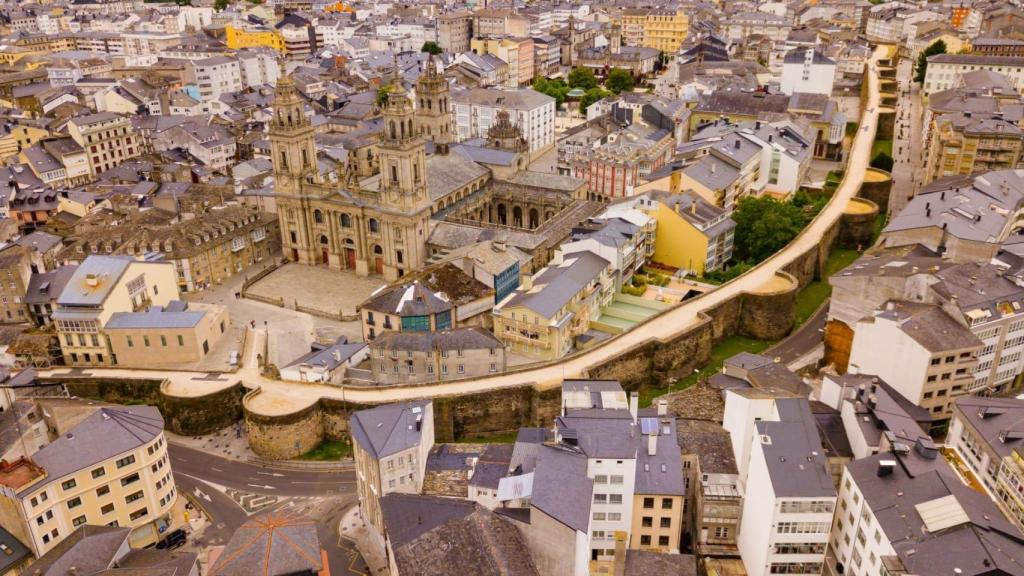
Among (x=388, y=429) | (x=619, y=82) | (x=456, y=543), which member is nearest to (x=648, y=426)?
(x=456, y=543)

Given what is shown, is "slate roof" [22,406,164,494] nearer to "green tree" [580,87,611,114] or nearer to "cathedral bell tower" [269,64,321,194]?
"cathedral bell tower" [269,64,321,194]

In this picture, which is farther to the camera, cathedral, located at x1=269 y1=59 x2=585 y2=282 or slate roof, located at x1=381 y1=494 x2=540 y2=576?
cathedral, located at x1=269 y1=59 x2=585 y2=282

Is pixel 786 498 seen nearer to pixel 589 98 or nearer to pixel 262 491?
pixel 262 491

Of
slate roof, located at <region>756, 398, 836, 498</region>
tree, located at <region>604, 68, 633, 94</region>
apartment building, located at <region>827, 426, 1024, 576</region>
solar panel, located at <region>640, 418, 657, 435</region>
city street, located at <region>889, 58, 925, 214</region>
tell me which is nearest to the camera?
apartment building, located at <region>827, 426, 1024, 576</region>

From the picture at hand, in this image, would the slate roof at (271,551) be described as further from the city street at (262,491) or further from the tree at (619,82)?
the tree at (619,82)

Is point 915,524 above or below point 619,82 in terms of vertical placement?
below

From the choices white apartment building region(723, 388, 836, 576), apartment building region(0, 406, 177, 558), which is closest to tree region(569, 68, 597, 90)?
white apartment building region(723, 388, 836, 576)
